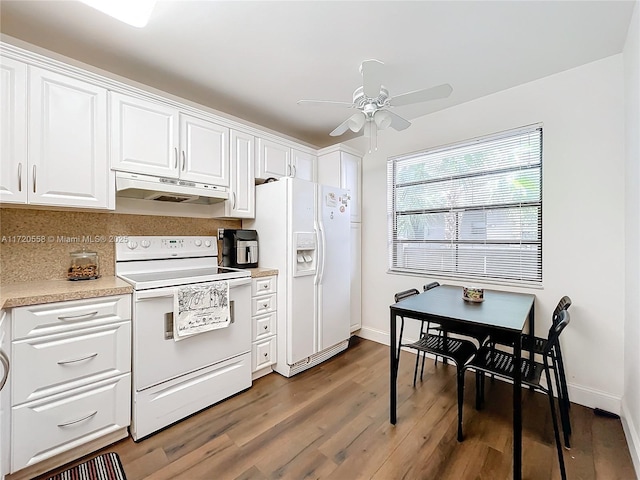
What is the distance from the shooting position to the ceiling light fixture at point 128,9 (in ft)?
4.64

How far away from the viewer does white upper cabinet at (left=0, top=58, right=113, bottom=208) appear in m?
1.64

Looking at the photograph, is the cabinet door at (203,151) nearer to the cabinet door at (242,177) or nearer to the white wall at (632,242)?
the cabinet door at (242,177)

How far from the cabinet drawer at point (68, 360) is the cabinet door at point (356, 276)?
7.68 ft

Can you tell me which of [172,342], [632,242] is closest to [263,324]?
[172,342]

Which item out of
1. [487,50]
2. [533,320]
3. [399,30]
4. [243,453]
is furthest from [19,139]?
[533,320]

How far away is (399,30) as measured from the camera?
6.04ft

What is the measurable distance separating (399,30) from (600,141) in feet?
5.72

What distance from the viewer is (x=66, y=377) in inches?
62.9

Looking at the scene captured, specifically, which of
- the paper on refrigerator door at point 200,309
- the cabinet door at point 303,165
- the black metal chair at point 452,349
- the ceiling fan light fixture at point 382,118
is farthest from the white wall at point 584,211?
the paper on refrigerator door at point 200,309

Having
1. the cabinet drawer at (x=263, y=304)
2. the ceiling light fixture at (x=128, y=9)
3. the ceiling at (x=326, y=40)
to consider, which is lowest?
the cabinet drawer at (x=263, y=304)

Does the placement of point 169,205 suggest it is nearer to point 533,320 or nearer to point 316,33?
point 316,33

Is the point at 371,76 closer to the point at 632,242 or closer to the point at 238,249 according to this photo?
the point at 238,249

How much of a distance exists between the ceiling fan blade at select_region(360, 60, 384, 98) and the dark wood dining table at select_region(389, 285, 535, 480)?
1.44 meters

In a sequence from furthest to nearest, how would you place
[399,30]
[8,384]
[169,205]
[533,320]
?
[169,205] → [533,320] → [399,30] → [8,384]
